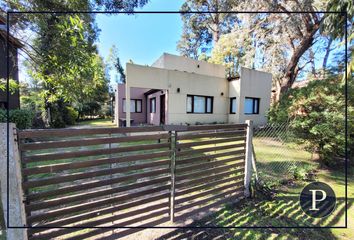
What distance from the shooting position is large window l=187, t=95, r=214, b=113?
12414 mm

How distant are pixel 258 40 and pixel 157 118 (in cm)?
962

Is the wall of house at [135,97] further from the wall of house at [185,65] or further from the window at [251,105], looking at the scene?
the window at [251,105]

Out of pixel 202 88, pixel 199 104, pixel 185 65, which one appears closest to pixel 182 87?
pixel 202 88

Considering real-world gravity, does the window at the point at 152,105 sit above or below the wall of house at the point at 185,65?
below

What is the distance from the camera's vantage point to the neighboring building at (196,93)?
10862 mm

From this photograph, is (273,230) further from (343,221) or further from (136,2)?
(136,2)

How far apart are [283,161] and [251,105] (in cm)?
864

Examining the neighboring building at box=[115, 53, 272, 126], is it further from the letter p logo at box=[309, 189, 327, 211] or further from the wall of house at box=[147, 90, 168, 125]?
the letter p logo at box=[309, 189, 327, 211]

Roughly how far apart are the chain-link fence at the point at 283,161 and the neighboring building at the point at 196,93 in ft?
16.5

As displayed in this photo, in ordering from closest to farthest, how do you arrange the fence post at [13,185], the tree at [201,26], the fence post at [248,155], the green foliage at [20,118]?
1. the fence post at [13,185]
2. the fence post at [248,155]
3. the green foliage at [20,118]
4. the tree at [201,26]

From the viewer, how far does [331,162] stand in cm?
590

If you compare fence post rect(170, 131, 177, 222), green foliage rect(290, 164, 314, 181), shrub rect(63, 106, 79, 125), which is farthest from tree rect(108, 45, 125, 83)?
fence post rect(170, 131, 177, 222)

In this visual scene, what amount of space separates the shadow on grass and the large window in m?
8.99

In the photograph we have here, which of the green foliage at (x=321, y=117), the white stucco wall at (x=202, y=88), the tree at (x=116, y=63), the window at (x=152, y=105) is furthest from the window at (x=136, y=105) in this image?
the tree at (x=116, y=63)
